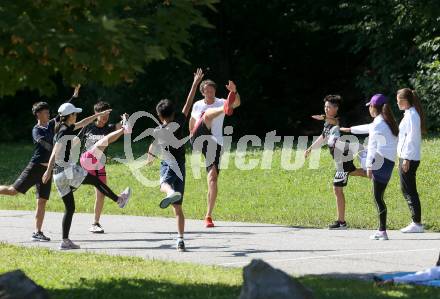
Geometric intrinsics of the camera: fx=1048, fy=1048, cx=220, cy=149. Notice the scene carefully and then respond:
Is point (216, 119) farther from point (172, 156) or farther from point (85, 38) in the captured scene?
point (85, 38)

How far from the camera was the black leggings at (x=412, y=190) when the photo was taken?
13.8 meters

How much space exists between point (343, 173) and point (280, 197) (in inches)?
132

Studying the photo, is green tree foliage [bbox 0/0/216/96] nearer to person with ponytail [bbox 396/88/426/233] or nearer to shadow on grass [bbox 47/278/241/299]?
shadow on grass [bbox 47/278/241/299]

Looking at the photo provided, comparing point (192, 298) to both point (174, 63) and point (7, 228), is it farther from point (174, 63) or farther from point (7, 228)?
point (174, 63)

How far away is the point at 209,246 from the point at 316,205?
13.9ft

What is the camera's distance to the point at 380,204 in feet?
42.8

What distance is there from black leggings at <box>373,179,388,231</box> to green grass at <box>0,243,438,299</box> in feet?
9.75

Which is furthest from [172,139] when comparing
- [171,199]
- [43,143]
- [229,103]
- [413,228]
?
[413,228]

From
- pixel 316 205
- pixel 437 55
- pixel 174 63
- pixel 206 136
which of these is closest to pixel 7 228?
pixel 206 136

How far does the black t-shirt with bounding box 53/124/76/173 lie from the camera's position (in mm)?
12500

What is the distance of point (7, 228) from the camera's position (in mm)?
14969

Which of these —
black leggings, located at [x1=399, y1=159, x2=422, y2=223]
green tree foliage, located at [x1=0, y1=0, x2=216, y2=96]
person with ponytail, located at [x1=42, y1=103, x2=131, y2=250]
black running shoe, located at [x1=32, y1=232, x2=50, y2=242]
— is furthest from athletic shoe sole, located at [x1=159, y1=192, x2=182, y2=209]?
black leggings, located at [x1=399, y1=159, x2=422, y2=223]

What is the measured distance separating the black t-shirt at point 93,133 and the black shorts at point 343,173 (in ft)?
10.2

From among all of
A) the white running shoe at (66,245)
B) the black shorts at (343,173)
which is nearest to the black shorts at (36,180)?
the white running shoe at (66,245)
